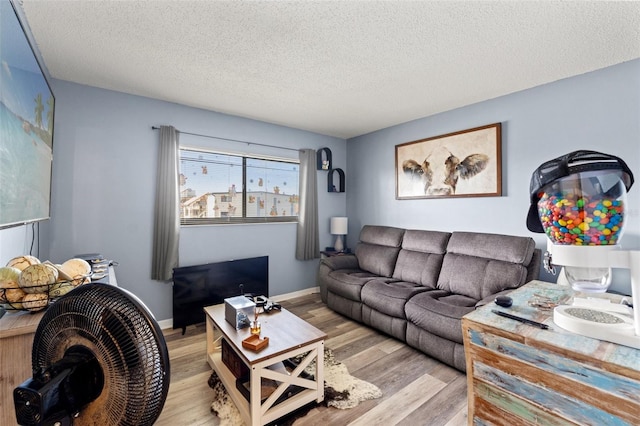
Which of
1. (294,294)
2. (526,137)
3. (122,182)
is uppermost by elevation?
(526,137)

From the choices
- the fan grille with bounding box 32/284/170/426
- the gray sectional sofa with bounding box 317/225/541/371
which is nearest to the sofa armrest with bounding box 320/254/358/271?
the gray sectional sofa with bounding box 317/225/541/371

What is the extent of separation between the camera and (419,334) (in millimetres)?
2422

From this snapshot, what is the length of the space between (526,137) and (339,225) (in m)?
2.45

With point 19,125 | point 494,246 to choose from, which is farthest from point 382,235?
point 19,125

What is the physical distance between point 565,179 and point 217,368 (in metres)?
2.36

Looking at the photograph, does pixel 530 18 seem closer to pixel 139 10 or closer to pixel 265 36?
pixel 265 36

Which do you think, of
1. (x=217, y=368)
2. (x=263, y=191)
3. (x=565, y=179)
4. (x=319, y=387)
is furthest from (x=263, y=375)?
(x=263, y=191)

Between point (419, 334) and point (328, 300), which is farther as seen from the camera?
point (328, 300)

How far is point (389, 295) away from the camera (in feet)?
8.82

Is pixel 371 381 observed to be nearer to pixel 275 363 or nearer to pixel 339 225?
pixel 275 363

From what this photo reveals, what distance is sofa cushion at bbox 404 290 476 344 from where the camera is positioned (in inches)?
85.0

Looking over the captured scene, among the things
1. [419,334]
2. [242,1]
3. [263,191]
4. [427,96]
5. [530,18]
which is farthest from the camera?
[263,191]

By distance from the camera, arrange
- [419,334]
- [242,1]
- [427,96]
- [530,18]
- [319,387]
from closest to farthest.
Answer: [242,1]
[530,18]
[319,387]
[419,334]
[427,96]

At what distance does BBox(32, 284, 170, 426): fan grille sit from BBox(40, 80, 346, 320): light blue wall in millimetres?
2679
